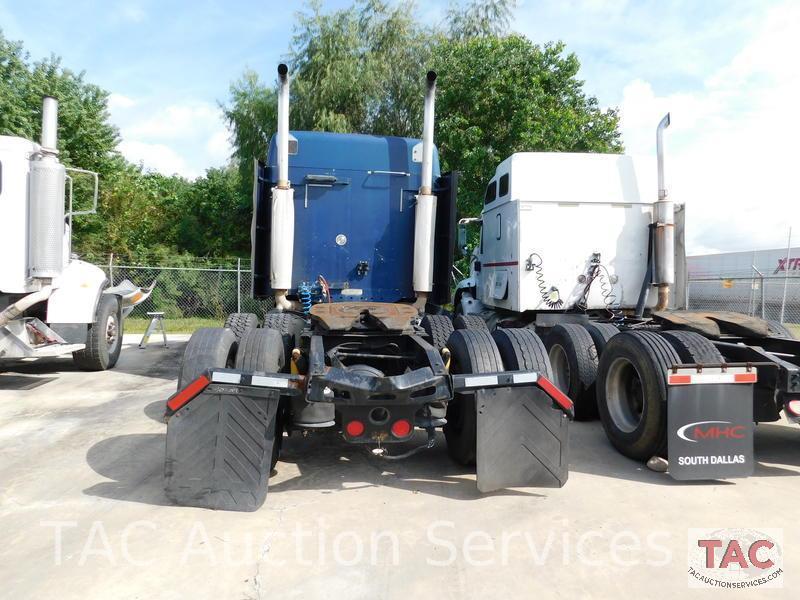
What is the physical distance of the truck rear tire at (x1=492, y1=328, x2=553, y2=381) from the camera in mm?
4367

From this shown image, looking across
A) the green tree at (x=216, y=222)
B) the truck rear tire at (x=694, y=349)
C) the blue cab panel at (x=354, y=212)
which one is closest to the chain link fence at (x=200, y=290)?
the green tree at (x=216, y=222)

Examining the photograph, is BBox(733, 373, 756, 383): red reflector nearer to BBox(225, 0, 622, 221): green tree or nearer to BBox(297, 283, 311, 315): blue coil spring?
BBox(297, 283, 311, 315): blue coil spring

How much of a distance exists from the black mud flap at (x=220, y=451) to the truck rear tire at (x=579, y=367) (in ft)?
11.5

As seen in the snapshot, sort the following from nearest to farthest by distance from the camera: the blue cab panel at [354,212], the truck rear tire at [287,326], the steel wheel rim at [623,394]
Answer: the steel wheel rim at [623,394] < the truck rear tire at [287,326] < the blue cab panel at [354,212]

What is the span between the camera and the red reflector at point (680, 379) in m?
4.38

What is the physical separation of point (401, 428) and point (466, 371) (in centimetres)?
74

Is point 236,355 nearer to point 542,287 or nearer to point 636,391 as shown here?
point 636,391

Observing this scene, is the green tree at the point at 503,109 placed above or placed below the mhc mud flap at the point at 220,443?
above

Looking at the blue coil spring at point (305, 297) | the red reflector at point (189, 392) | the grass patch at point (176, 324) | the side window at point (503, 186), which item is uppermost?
the side window at point (503, 186)

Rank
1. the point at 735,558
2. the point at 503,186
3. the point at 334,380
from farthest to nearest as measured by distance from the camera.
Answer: the point at 503,186
the point at 334,380
the point at 735,558

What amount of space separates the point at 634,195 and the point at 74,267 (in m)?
8.53

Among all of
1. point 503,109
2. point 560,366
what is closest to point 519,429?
point 560,366

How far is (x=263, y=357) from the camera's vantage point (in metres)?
4.34

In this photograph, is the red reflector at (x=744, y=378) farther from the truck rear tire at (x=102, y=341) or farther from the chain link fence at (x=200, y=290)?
the chain link fence at (x=200, y=290)
